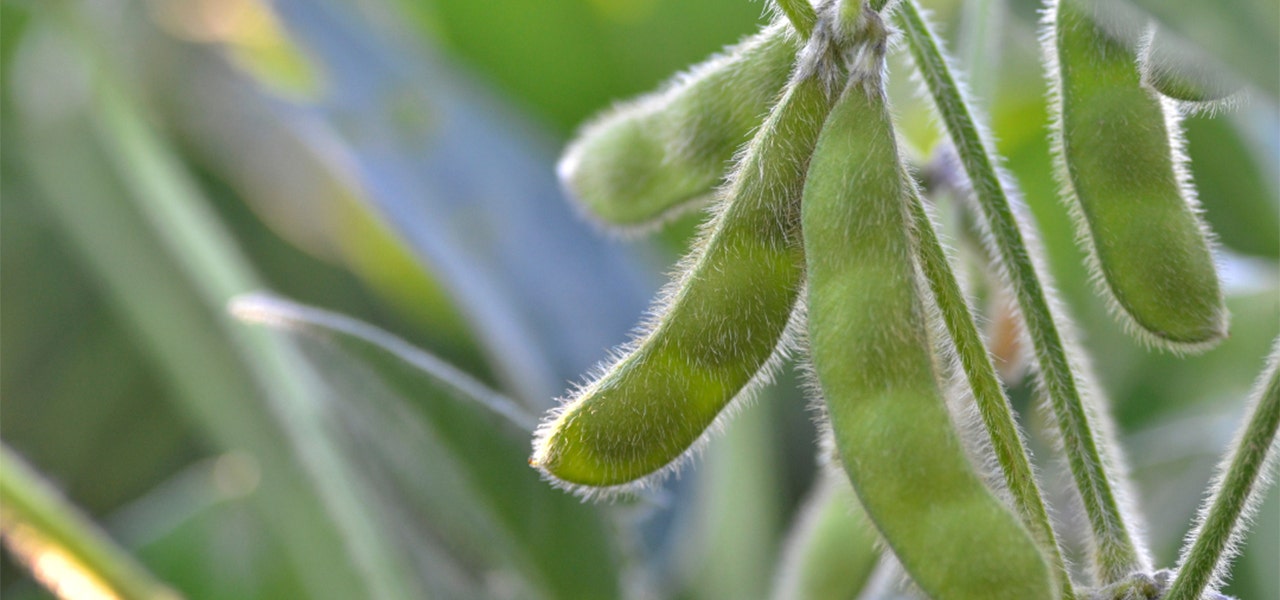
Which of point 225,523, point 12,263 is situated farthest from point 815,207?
point 12,263

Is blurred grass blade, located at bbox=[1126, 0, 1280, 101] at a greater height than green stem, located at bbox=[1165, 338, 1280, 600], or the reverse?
blurred grass blade, located at bbox=[1126, 0, 1280, 101]

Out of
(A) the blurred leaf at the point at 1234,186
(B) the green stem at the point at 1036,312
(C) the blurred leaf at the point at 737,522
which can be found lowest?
(A) the blurred leaf at the point at 1234,186

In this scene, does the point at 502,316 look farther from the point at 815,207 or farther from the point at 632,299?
the point at 815,207

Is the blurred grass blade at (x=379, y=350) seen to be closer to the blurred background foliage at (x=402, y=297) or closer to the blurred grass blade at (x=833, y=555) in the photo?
the blurred background foliage at (x=402, y=297)

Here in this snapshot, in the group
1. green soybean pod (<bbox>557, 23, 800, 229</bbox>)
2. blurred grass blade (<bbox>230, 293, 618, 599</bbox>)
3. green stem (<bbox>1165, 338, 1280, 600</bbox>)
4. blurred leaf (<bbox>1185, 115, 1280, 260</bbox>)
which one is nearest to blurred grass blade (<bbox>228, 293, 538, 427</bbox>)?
blurred grass blade (<bbox>230, 293, 618, 599</bbox>)

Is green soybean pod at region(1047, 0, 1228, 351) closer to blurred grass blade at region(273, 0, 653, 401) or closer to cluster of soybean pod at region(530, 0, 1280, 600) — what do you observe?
cluster of soybean pod at region(530, 0, 1280, 600)

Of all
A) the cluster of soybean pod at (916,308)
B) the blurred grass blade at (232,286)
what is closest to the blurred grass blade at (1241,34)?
the cluster of soybean pod at (916,308)

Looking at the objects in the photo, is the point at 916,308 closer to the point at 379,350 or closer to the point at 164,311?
the point at 379,350
